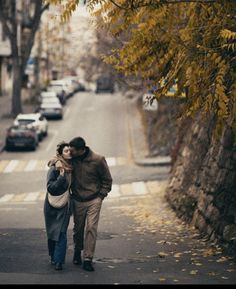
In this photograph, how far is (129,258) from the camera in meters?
11.4

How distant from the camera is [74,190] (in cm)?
1052

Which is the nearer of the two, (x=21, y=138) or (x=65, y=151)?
(x=65, y=151)

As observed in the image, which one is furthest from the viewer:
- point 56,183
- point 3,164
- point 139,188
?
point 3,164

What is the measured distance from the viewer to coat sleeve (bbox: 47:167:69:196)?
10.3m

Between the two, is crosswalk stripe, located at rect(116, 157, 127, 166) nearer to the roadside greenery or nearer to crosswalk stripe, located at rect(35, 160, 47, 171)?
crosswalk stripe, located at rect(35, 160, 47, 171)

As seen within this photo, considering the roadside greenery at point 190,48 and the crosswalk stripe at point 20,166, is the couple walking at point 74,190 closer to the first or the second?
the roadside greenery at point 190,48

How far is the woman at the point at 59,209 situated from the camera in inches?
405

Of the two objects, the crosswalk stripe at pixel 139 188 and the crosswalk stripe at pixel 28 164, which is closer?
the crosswalk stripe at pixel 139 188

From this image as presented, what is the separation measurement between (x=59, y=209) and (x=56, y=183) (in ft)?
1.29

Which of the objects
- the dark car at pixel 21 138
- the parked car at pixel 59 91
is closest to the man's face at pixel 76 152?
the dark car at pixel 21 138

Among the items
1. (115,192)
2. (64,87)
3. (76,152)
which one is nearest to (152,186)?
(115,192)

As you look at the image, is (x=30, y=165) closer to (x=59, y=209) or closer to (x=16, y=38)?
(x=16, y=38)

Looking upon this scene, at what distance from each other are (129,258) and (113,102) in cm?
5970

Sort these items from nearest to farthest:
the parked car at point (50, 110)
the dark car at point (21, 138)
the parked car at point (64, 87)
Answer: the dark car at point (21, 138) < the parked car at point (50, 110) < the parked car at point (64, 87)
